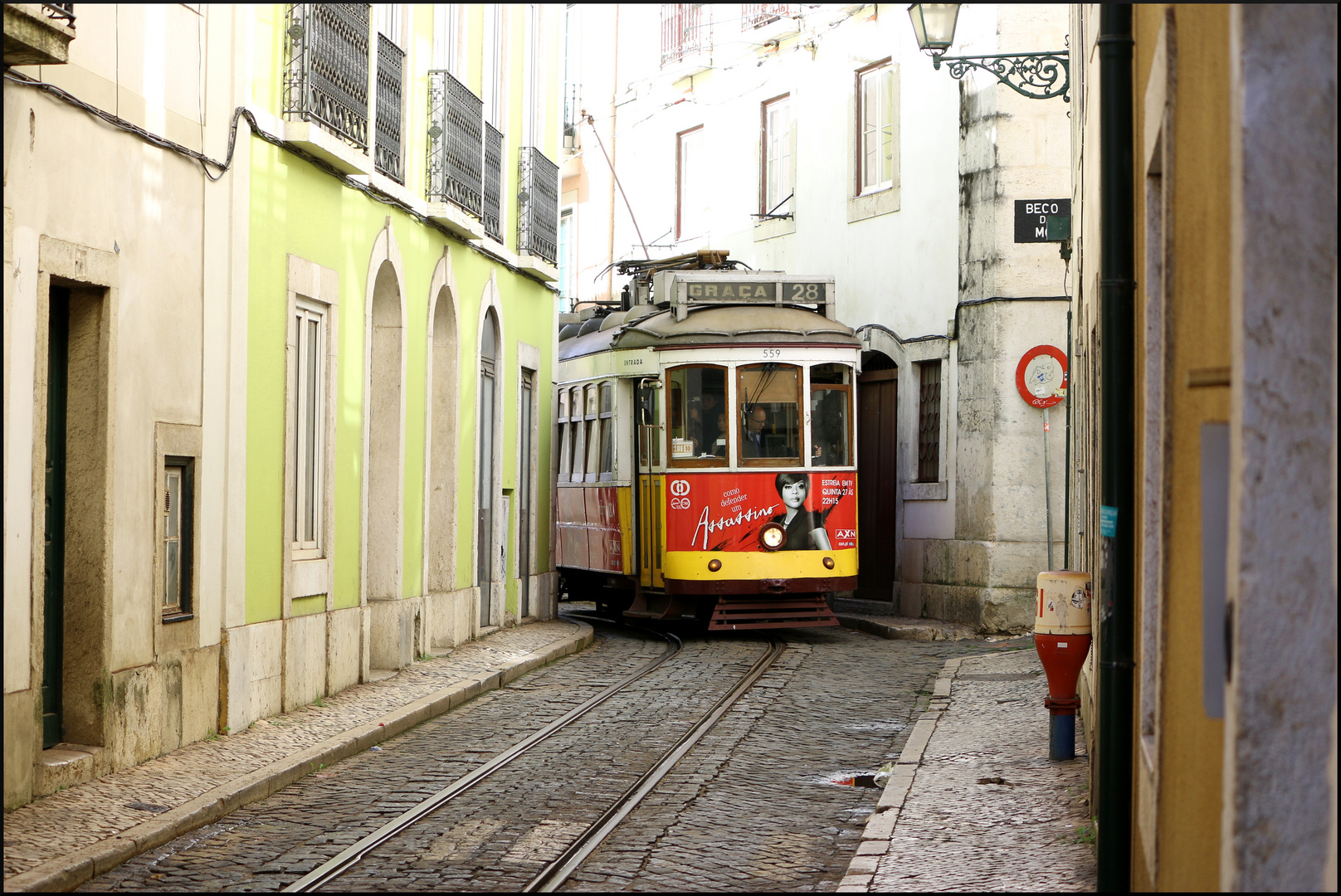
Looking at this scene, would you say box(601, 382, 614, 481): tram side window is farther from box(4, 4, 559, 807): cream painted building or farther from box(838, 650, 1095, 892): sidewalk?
box(838, 650, 1095, 892): sidewalk

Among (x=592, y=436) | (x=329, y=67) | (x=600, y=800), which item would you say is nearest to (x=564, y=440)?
(x=592, y=436)

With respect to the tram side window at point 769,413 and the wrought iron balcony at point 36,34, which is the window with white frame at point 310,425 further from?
the tram side window at point 769,413

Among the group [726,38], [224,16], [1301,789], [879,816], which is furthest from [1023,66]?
[726,38]

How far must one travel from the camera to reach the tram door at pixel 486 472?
16328mm

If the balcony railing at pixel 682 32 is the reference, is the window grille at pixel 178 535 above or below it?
below

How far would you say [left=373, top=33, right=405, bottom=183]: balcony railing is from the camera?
1262cm

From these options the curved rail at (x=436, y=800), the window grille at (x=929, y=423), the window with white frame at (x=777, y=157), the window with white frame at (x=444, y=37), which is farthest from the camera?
the window with white frame at (x=777, y=157)

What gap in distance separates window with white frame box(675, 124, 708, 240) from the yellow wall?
2161cm

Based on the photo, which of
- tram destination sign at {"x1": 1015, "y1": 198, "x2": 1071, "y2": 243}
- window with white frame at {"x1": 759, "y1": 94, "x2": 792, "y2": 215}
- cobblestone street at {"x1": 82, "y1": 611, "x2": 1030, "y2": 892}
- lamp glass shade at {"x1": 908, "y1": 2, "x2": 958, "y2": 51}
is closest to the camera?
cobblestone street at {"x1": 82, "y1": 611, "x2": 1030, "y2": 892}

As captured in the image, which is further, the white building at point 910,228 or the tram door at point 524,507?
the tram door at point 524,507

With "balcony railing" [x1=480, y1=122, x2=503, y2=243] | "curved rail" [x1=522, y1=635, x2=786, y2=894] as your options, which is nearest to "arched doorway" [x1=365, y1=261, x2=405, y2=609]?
"balcony railing" [x1=480, y1=122, x2=503, y2=243]

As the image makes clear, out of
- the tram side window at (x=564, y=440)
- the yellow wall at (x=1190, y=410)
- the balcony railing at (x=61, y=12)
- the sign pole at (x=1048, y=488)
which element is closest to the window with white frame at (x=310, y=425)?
the balcony railing at (x=61, y=12)

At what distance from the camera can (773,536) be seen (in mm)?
15727

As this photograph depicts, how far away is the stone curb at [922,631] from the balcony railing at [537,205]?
5.71 meters
